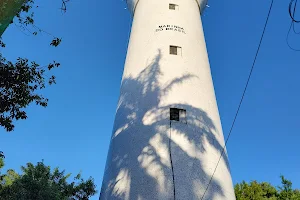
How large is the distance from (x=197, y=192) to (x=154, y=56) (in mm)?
5340

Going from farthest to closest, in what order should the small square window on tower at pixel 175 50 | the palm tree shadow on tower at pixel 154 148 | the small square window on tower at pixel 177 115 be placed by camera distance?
the small square window on tower at pixel 175 50 < the small square window on tower at pixel 177 115 < the palm tree shadow on tower at pixel 154 148

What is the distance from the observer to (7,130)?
8.37m

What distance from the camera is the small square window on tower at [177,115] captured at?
970 cm

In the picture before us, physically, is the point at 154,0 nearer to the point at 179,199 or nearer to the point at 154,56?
the point at 154,56

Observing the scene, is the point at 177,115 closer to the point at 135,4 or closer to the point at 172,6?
the point at 172,6

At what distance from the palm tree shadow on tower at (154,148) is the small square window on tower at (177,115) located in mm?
146

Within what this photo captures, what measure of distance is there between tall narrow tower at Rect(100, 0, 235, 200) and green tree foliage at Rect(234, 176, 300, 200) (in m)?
15.0

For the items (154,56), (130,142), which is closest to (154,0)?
(154,56)

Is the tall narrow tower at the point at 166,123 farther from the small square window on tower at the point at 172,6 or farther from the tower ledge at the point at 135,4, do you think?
the tower ledge at the point at 135,4

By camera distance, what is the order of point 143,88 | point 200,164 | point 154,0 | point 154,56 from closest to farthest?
point 200,164
point 143,88
point 154,56
point 154,0

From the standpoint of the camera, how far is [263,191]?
24.8m

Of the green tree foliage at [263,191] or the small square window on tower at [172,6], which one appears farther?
the green tree foliage at [263,191]

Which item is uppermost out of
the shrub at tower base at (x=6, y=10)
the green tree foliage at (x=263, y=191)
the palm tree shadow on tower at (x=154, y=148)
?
the green tree foliage at (x=263, y=191)

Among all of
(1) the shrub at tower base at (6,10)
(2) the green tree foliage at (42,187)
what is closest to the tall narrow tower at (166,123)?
(1) the shrub at tower base at (6,10)
